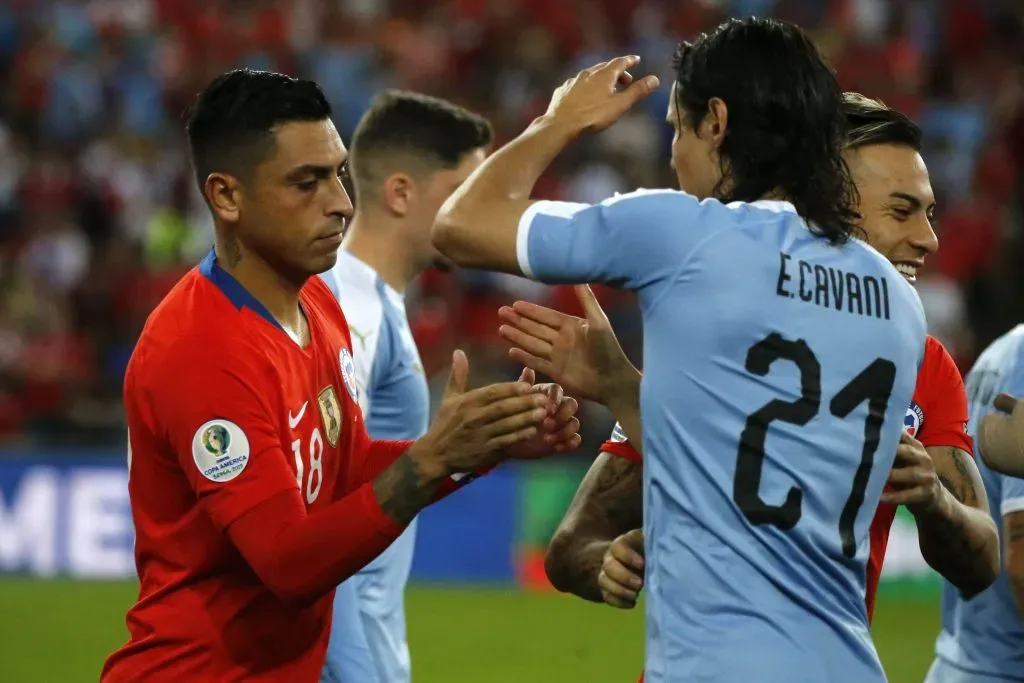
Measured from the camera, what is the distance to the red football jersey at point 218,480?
323cm

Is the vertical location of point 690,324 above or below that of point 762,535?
above

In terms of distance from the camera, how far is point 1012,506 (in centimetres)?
392

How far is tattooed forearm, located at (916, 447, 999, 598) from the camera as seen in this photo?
11.0ft

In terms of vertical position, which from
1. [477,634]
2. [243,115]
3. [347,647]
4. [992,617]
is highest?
[243,115]

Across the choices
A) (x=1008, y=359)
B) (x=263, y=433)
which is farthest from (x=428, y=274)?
(x=263, y=433)

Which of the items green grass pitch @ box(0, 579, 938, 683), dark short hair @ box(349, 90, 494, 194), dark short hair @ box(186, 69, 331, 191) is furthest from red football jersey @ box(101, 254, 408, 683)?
green grass pitch @ box(0, 579, 938, 683)

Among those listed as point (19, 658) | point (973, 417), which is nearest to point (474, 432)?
point (973, 417)

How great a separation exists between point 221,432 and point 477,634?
24.2ft

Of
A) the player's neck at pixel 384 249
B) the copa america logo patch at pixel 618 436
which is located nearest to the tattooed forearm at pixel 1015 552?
the copa america logo patch at pixel 618 436

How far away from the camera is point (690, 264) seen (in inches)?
114

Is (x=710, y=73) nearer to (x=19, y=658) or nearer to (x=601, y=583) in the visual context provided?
(x=601, y=583)

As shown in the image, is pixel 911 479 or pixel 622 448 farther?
pixel 622 448

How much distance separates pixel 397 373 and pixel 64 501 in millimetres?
7550

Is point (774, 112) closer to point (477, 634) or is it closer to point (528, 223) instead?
point (528, 223)
